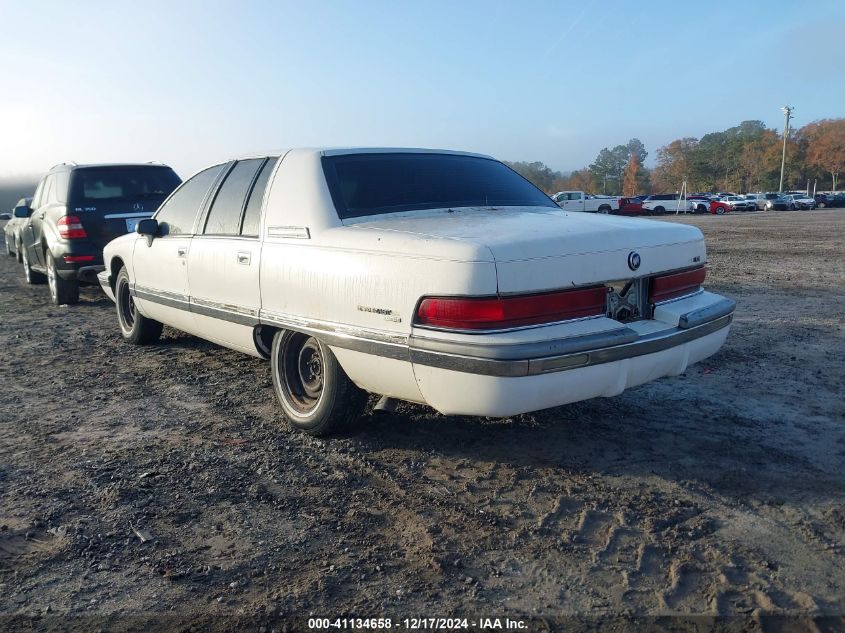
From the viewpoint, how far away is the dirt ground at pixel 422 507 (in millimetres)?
2486

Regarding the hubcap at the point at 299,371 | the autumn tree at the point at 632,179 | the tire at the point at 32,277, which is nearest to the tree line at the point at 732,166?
the autumn tree at the point at 632,179

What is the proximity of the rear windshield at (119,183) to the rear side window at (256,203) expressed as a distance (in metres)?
5.02

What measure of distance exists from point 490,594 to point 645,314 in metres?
1.80

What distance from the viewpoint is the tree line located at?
88.2 meters

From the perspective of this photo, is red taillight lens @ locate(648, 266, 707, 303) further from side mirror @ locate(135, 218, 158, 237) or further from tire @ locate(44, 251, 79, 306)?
tire @ locate(44, 251, 79, 306)

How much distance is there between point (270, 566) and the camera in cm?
272

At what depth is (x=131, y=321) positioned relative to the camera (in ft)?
21.8

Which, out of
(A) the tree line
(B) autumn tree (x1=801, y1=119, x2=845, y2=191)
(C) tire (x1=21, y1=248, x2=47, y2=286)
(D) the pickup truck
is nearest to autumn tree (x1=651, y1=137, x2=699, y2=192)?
(A) the tree line

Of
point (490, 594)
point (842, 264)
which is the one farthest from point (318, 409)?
point (842, 264)

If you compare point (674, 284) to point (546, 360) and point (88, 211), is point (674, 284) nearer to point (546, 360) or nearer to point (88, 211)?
point (546, 360)

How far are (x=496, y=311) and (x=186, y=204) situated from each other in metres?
3.20

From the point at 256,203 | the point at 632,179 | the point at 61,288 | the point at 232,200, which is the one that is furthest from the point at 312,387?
the point at 632,179

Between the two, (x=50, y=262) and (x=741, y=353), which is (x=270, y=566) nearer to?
(x=741, y=353)

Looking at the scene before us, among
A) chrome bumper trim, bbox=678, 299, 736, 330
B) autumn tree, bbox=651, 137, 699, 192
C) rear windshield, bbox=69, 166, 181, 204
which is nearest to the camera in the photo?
chrome bumper trim, bbox=678, 299, 736, 330
